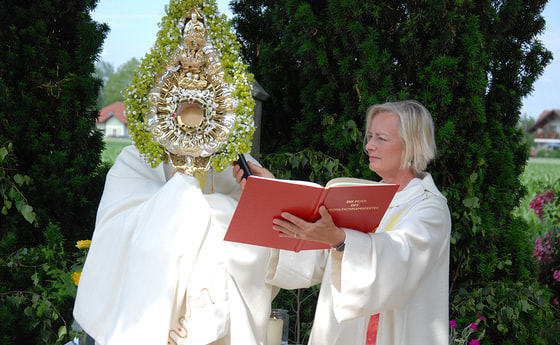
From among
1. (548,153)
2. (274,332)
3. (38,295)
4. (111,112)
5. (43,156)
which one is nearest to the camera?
(274,332)

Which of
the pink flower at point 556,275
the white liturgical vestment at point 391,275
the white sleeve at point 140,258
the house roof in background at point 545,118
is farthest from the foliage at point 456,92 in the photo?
the house roof in background at point 545,118

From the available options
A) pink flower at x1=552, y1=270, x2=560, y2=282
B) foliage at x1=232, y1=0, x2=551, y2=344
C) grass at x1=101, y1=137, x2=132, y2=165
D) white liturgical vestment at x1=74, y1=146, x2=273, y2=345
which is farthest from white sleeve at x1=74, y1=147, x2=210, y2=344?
pink flower at x1=552, y1=270, x2=560, y2=282

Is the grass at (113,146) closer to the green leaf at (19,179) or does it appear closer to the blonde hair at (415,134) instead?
the green leaf at (19,179)

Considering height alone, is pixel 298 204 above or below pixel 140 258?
above

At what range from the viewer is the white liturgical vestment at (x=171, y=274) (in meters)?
2.17

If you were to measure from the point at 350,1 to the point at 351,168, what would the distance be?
42.3 inches

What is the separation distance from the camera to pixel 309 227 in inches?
76.0

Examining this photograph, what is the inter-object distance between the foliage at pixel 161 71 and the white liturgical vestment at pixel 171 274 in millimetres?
181

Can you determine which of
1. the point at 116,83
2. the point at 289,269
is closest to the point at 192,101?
the point at 289,269

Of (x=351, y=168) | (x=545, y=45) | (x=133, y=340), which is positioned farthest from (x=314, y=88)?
(x=133, y=340)

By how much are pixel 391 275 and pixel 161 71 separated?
1199 millimetres

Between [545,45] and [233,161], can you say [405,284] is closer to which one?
[233,161]

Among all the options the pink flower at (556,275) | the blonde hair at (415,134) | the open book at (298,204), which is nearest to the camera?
the open book at (298,204)

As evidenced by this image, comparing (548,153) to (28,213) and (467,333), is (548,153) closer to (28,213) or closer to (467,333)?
(467,333)
